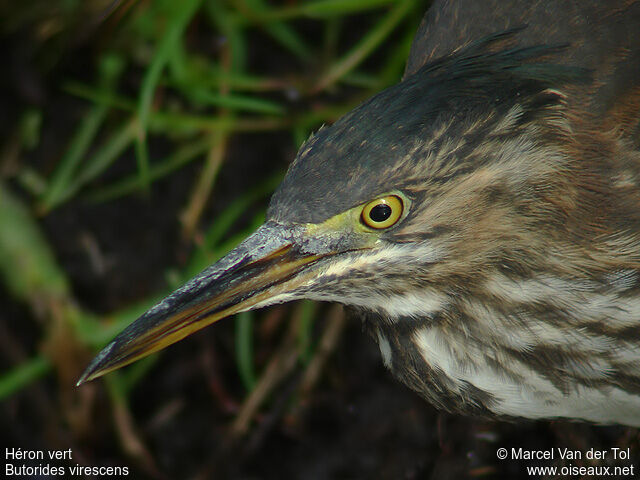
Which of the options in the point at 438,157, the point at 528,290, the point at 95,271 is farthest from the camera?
the point at 95,271

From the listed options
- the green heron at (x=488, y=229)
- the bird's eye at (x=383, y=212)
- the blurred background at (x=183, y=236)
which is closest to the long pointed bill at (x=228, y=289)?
the green heron at (x=488, y=229)

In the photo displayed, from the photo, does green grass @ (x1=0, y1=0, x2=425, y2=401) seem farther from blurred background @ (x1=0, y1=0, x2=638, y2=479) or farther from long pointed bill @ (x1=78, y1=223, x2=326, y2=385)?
long pointed bill @ (x1=78, y1=223, x2=326, y2=385)

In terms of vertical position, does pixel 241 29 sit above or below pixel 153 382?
above

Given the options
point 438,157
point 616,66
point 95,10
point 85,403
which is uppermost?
point 95,10

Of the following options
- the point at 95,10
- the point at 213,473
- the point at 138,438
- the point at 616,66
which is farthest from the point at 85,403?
the point at 616,66

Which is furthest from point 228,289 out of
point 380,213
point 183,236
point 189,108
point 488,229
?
point 189,108

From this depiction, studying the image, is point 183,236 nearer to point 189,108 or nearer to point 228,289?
point 189,108

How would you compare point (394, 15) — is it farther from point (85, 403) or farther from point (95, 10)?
point (85, 403)

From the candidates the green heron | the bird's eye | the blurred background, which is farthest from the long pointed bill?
the blurred background
